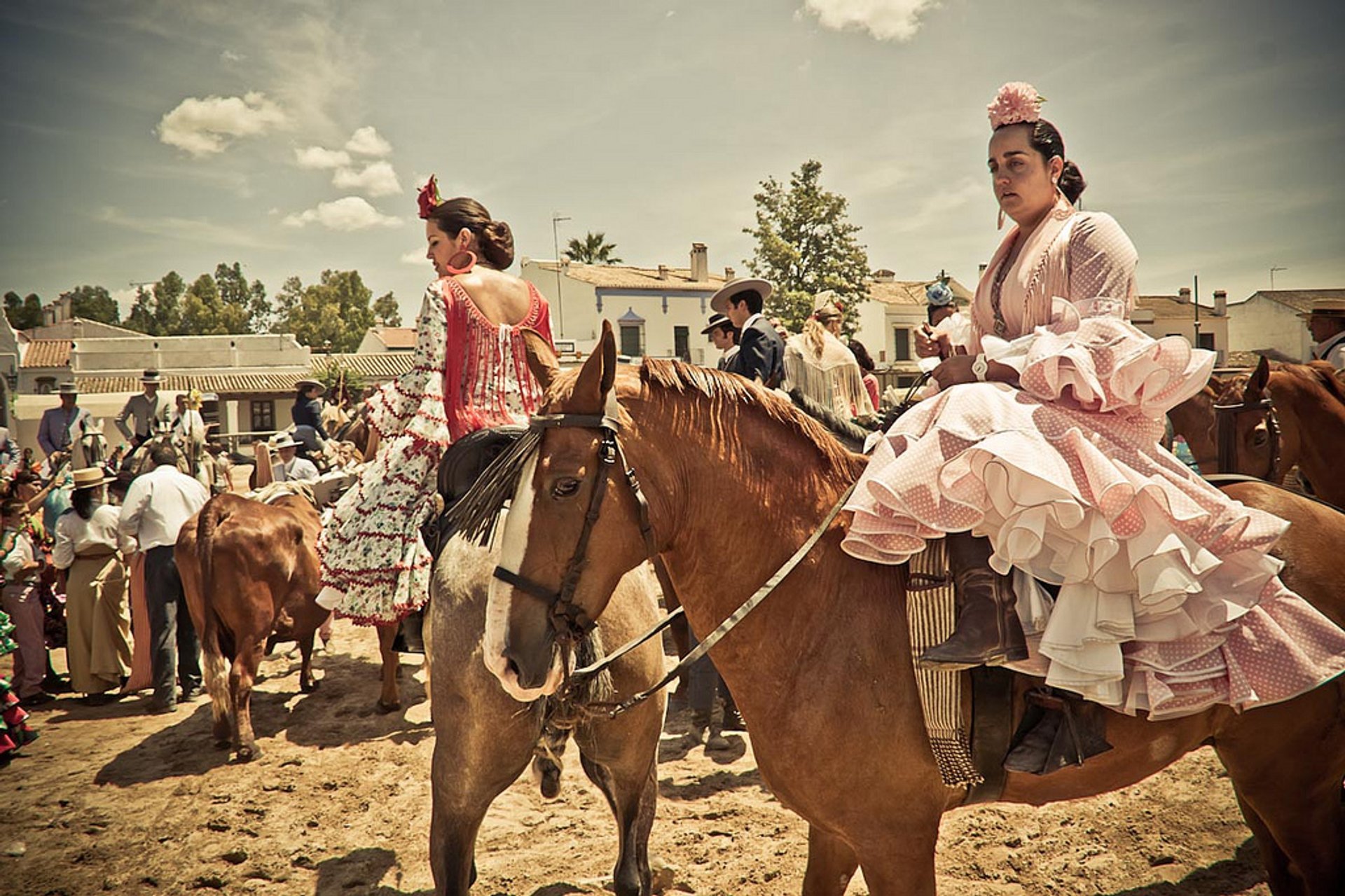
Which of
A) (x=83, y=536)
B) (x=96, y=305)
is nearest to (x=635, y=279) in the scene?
(x=83, y=536)

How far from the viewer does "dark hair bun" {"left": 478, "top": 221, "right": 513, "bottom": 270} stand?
4141mm

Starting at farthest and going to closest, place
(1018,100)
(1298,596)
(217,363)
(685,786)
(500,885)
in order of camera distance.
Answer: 1. (217,363)
2. (685,786)
3. (500,885)
4. (1018,100)
5. (1298,596)

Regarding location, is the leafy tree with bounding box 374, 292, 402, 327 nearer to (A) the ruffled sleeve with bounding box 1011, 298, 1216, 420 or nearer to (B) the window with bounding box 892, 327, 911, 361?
(B) the window with bounding box 892, 327, 911, 361

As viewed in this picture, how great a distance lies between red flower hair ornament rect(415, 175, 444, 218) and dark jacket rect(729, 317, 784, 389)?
262cm

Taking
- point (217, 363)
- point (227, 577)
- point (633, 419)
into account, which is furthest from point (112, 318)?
point (633, 419)

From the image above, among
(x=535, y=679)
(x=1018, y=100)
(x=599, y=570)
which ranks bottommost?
(x=535, y=679)

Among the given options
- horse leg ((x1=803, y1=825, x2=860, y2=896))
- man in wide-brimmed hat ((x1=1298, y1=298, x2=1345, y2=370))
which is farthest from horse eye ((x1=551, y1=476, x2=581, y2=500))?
man in wide-brimmed hat ((x1=1298, y1=298, x2=1345, y2=370))

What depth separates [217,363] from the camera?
152ft

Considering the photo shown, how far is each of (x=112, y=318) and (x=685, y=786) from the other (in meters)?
103

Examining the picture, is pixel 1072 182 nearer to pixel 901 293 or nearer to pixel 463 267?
pixel 463 267

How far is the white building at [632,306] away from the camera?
4700 centimetres

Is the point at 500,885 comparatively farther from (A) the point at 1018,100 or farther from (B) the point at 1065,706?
(A) the point at 1018,100

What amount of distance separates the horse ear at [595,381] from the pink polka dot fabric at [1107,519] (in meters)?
0.80

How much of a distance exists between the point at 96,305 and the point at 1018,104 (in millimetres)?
103756
